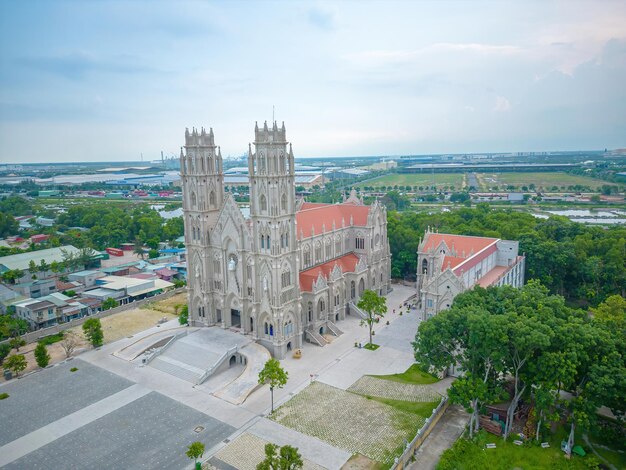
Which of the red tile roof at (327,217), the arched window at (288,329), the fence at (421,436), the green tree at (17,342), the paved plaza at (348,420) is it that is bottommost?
the paved plaza at (348,420)

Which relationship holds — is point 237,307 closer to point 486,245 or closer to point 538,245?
point 486,245

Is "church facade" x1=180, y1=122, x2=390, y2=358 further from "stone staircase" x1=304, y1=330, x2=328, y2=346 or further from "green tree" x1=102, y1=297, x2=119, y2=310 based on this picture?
"green tree" x1=102, y1=297, x2=119, y2=310

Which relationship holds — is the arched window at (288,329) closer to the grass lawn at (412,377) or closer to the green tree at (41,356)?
the grass lawn at (412,377)

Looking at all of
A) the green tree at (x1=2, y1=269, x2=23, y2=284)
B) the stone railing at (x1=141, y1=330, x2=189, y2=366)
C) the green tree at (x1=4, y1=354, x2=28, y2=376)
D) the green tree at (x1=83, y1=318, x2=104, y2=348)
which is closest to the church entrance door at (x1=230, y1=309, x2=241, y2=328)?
the stone railing at (x1=141, y1=330, x2=189, y2=366)

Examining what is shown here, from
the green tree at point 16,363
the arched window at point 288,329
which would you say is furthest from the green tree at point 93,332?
the arched window at point 288,329

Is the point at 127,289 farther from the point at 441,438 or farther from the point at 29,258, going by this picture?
the point at 441,438

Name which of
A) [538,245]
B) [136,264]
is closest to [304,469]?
[538,245]

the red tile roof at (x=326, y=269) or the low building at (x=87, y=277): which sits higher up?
the red tile roof at (x=326, y=269)
